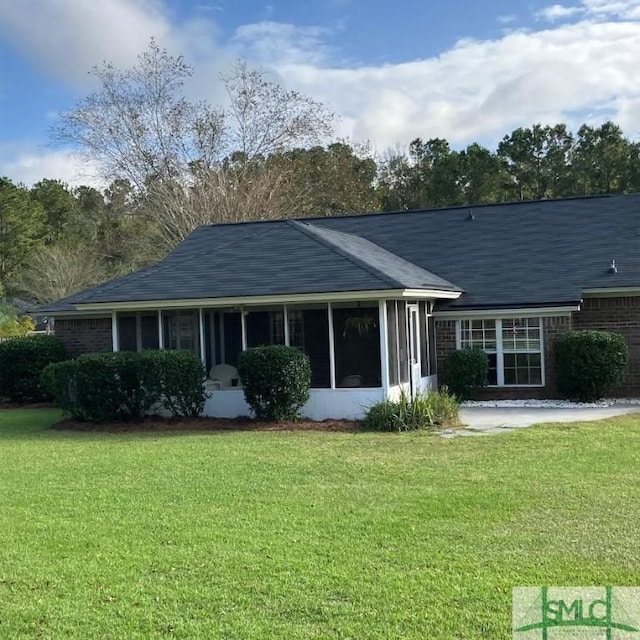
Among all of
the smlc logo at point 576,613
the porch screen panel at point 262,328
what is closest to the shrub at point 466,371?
the porch screen panel at point 262,328

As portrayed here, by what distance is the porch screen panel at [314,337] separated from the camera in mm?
15008

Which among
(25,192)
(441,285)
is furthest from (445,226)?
(25,192)

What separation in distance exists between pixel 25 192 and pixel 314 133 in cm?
2214

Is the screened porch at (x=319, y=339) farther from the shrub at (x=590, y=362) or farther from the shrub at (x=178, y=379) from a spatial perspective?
the shrub at (x=590, y=362)

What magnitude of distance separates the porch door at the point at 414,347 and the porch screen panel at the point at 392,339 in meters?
0.85

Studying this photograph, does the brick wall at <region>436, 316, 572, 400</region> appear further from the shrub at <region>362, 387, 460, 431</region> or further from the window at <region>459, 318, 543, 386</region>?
the shrub at <region>362, 387, 460, 431</region>

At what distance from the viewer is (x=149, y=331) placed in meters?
16.2

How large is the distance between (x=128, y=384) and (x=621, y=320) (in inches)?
435

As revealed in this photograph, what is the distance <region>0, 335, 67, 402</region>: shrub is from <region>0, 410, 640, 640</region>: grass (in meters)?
8.45

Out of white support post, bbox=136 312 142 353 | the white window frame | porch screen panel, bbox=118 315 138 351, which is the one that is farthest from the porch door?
porch screen panel, bbox=118 315 138 351

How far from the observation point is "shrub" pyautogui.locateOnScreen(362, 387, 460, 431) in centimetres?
1329

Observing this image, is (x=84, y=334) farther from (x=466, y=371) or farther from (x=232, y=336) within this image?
(x=466, y=371)

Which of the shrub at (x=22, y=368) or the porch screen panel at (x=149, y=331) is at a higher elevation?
the porch screen panel at (x=149, y=331)

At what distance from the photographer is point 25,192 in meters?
50.7
